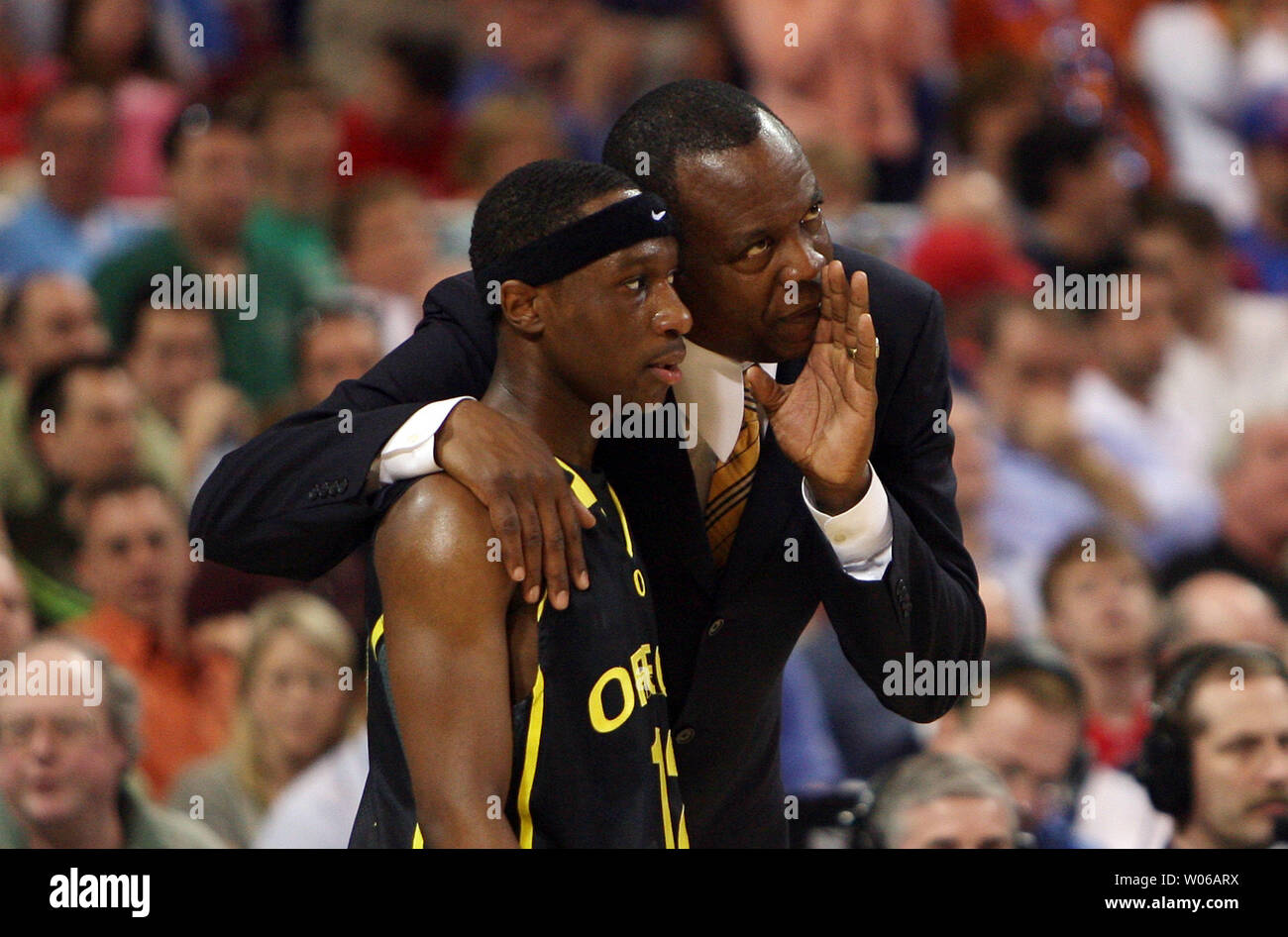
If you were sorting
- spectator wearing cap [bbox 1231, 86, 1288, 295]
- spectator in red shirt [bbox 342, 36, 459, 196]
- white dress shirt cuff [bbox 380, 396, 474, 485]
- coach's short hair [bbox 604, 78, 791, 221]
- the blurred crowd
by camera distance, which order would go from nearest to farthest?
1. white dress shirt cuff [bbox 380, 396, 474, 485]
2. coach's short hair [bbox 604, 78, 791, 221]
3. the blurred crowd
4. spectator in red shirt [bbox 342, 36, 459, 196]
5. spectator wearing cap [bbox 1231, 86, 1288, 295]

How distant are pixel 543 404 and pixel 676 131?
0.40m

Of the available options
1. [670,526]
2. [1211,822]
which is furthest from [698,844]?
[1211,822]

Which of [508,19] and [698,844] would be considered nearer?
[698,844]

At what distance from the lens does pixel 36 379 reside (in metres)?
4.11

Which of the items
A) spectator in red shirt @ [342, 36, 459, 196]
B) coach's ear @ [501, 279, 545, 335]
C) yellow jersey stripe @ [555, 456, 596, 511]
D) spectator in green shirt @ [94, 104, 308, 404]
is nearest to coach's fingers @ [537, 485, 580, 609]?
yellow jersey stripe @ [555, 456, 596, 511]

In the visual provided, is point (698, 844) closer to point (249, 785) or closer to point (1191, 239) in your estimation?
point (249, 785)

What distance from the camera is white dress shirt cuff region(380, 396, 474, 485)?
1986 mm

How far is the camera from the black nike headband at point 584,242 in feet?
6.67

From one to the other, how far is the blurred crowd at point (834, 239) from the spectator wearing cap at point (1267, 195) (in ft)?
0.04

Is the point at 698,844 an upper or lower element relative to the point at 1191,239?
lower

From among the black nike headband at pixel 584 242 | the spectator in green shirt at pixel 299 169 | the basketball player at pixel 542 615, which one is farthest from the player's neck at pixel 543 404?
the spectator in green shirt at pixel 299 169

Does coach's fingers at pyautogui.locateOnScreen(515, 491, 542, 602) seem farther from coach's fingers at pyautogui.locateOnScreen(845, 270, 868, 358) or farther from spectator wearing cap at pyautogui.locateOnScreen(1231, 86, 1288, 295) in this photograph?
spectator wearing cap at pyautogui.locateOnScreen(1231, 86, 1288, 295)

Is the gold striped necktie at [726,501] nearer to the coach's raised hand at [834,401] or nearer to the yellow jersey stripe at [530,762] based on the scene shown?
the coach's raised hand at [834,401]

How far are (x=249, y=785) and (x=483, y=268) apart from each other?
6.08 ft
